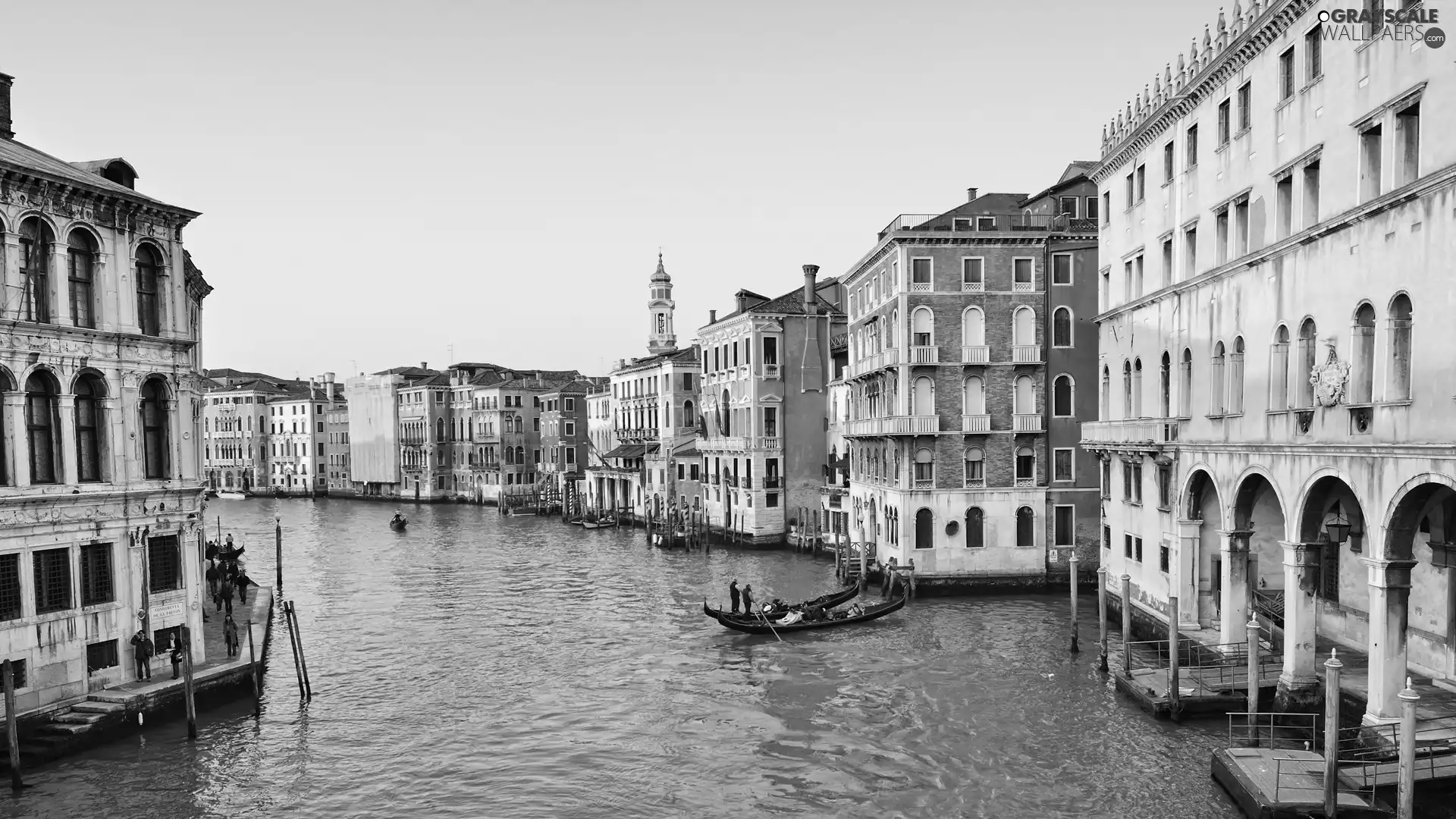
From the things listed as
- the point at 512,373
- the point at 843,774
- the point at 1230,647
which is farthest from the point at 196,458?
the point at 512,373

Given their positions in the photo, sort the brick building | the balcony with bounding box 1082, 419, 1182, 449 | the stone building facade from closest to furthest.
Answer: the stone building facade
the balcony with bounding box 1082, 419, 1182, 449
the brick building

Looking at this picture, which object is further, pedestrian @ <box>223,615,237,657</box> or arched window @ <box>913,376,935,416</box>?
arched window @ <box>913,376,935,416</box>

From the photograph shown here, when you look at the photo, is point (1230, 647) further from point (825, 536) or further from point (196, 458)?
point (825, 536)

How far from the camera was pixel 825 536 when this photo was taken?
141ft

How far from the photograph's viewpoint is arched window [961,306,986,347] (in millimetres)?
31750

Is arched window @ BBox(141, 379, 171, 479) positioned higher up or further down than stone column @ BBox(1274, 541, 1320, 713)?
higher up

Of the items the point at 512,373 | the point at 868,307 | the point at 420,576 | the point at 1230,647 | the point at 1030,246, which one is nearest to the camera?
the point at 1230,647

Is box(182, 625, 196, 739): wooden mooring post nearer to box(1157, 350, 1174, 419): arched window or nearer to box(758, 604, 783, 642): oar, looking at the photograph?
box(758, 604, 783, 642): oar

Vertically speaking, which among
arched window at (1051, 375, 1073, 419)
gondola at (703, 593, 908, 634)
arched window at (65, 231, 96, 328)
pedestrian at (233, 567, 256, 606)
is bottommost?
gondola at (703, 593, 908, 634)

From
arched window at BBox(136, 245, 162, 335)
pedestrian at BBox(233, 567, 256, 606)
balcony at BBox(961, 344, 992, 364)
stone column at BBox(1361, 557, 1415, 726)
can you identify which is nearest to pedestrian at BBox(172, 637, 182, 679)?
arched window at BBox(136, 245, 162, 335)

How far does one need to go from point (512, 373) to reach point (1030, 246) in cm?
6097

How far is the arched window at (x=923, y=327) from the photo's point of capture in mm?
31719

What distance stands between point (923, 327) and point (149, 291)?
2096cm

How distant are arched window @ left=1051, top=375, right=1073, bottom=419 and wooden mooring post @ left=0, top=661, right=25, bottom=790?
2670cm
